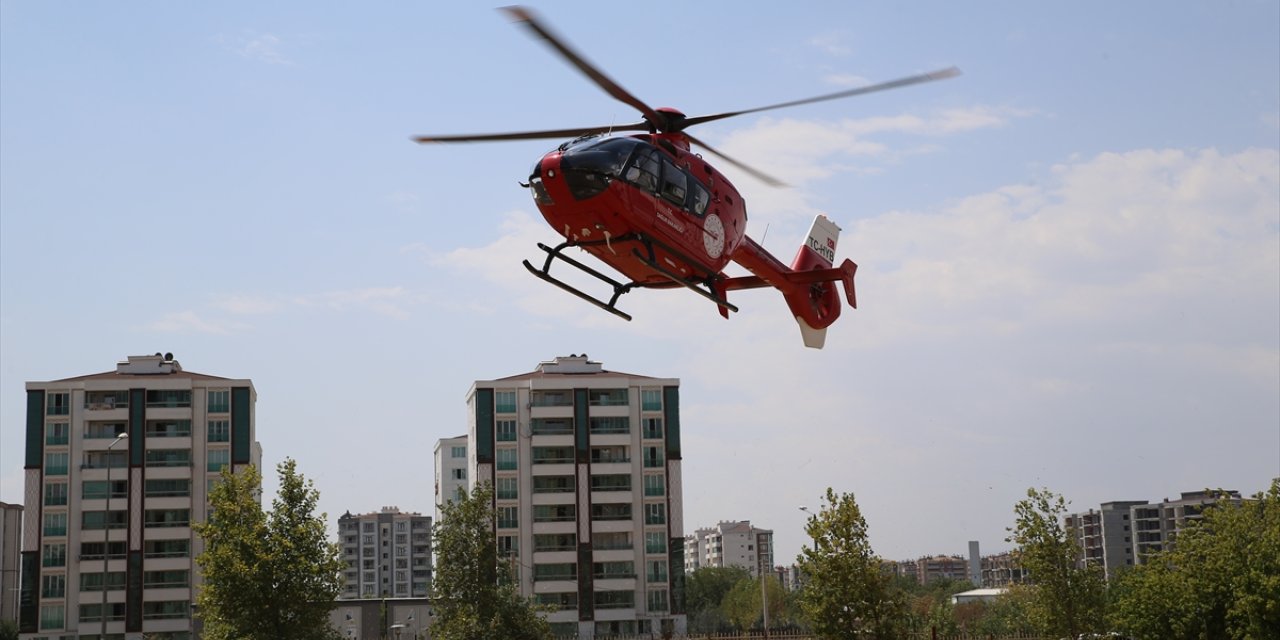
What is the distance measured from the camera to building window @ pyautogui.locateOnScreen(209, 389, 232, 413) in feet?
296

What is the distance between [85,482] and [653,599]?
3855 centimetres

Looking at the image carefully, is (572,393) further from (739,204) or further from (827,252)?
(739,204)

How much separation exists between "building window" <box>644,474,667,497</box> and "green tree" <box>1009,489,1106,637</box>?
47009mm

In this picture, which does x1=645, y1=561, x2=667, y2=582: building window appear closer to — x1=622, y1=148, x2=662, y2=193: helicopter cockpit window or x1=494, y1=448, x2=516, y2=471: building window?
x1=494, y1=448, x2=516, y2=471: building window

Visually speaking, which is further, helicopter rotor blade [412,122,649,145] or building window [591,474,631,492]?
Result: building window [591,474,631,492]

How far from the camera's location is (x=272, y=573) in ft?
156

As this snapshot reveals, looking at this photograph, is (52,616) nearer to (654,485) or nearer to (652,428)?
(654,485)

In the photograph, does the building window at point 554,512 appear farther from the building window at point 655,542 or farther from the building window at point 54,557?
the building window at point 54,557

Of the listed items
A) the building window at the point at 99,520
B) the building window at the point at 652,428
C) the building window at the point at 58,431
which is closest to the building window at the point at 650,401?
the building window at the point at 652,428

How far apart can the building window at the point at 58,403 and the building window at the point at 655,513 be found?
39529mm

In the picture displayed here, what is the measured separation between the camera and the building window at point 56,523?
86.7m

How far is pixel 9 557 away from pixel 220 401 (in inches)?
1566

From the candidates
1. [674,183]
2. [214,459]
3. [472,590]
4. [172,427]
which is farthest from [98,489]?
[674,183]

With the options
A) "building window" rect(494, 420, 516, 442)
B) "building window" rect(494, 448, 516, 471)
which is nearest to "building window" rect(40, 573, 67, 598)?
"building window" rect(494, 448, 516, 471)
